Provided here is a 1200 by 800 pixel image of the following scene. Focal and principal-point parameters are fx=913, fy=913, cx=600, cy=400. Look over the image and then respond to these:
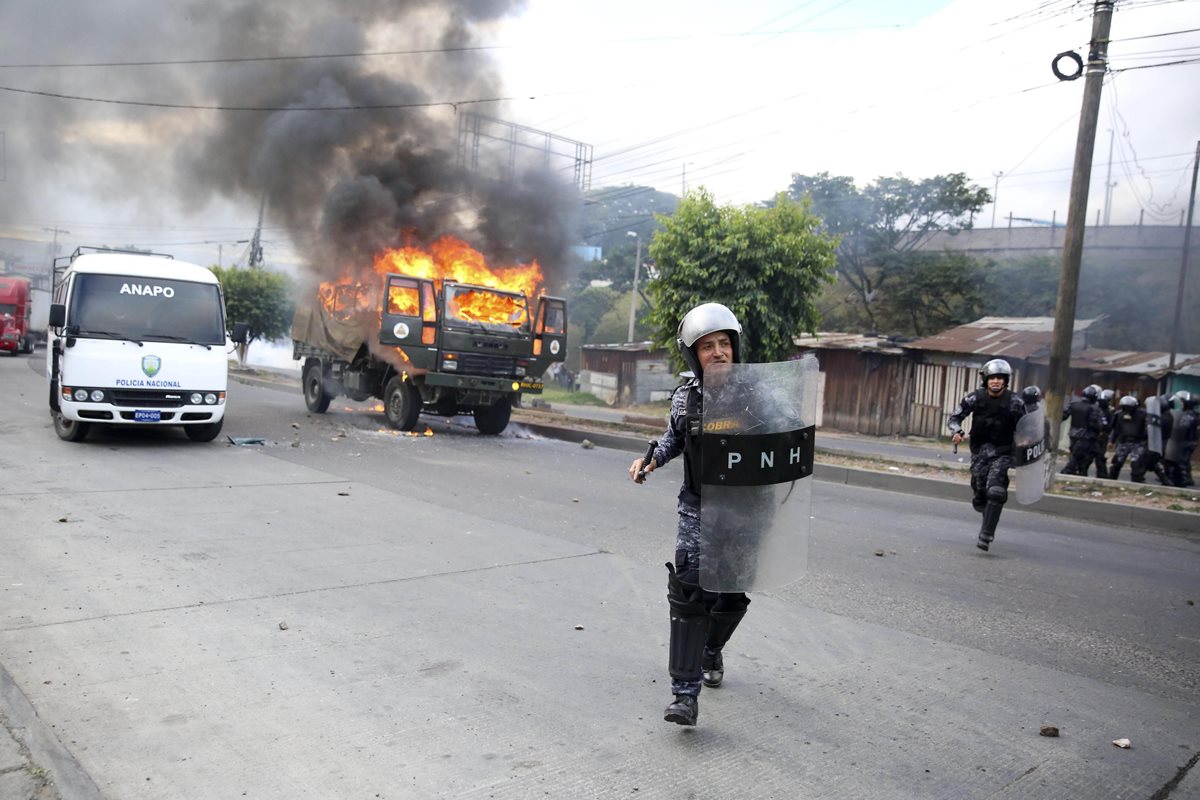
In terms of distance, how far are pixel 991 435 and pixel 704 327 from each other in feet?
16.2

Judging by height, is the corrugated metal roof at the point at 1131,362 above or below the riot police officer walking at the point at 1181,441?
above

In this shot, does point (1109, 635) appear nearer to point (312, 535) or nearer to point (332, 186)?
point (312, 535)

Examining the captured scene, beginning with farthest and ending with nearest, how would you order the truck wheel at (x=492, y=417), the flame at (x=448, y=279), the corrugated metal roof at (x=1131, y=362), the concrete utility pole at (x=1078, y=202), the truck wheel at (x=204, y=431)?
the corrugated metal roof at (x=1131, y=362), the truck wheel at (x=492, y=417), the flame at (x=448, y=279), the concrete utility pole at (x=1078, y=202), the truck wheel at (x=204, y=431)

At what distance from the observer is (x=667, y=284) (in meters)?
15.7

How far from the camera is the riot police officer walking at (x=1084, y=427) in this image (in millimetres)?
13586

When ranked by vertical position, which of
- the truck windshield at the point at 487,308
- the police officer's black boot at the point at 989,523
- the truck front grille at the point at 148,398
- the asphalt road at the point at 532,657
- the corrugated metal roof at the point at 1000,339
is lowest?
the asphalt road at the point at 532,657

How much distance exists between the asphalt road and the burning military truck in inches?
224

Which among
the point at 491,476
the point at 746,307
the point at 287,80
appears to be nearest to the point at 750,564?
the point at 491,476

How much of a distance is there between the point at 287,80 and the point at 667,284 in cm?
913

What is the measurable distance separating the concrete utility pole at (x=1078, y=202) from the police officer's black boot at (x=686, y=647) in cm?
980

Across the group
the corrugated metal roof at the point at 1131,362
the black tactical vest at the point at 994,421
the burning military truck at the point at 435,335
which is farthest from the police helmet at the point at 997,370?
the corrugated metal roof at the point at 1131,362

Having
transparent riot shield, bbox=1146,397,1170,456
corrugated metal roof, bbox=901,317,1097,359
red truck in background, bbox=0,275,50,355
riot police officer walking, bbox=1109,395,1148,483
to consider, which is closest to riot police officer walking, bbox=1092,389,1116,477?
riot police officer walking, bbox=1109,395,1148,483

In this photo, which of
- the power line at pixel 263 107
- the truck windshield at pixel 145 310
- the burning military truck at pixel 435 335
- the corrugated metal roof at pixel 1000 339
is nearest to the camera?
the truck windshield at pixel 145 310

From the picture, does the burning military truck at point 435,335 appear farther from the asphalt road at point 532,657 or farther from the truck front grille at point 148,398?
the asphalt road at point 532,657
